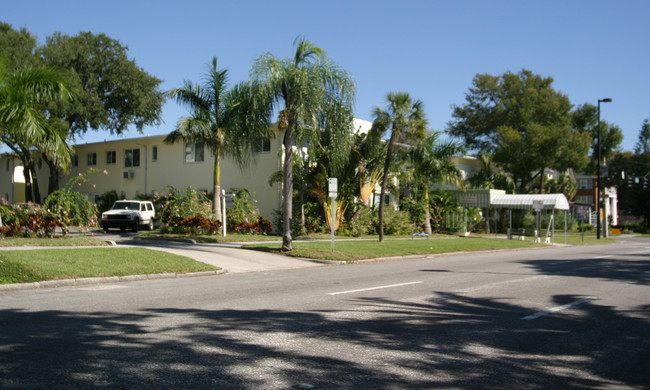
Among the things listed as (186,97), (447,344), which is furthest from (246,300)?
(186,97)

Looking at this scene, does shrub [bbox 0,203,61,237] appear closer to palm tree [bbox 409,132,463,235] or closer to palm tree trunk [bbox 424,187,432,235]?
palm tree [bbox 409,132,463,235]

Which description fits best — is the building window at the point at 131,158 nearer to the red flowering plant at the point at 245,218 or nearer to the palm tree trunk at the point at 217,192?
the red flowering plant at the point at 245,218

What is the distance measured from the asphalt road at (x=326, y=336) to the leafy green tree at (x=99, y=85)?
97.3ft

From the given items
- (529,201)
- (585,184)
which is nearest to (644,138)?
(585,184)

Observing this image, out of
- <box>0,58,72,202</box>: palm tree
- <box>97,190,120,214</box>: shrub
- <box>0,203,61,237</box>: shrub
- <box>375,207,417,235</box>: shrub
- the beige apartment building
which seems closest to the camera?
<box>0,58,72,202</box>: palm tree

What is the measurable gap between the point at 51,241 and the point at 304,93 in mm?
9227

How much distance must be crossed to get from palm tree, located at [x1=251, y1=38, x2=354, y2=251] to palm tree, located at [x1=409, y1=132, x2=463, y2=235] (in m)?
14.9

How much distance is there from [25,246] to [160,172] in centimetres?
2019

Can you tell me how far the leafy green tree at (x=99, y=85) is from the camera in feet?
121

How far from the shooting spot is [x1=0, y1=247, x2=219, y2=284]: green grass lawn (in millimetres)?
11828

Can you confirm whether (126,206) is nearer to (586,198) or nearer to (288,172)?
(288,172)

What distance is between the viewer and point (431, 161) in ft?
109

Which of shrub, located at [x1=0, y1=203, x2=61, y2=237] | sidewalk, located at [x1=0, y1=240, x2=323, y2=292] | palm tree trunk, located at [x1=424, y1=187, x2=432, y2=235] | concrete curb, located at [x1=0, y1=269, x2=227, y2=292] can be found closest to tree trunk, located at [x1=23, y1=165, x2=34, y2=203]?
shrub, located at [x1=0, y1=203, x2=61, y2=237]

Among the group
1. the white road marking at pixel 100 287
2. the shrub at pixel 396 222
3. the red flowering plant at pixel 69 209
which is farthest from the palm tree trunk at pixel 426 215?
the white road marking at pixel 100 287
